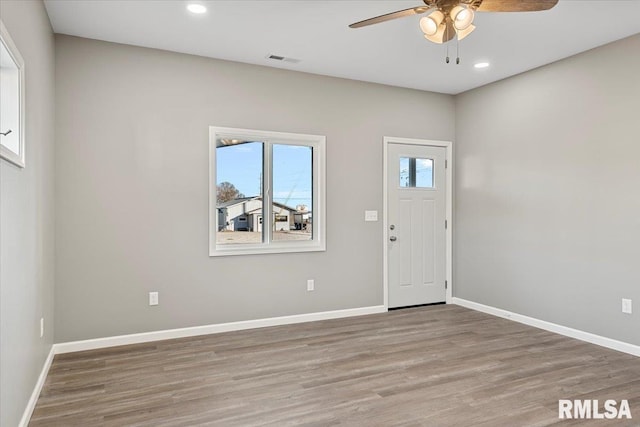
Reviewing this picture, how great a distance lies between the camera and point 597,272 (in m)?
3.89

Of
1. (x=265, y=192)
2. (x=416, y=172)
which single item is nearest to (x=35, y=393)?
(x=265, y=192)

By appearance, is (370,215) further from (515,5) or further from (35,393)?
(35,393)

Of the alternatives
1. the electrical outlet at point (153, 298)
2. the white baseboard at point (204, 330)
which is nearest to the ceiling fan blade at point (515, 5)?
the white baseboard at point (204, 330)

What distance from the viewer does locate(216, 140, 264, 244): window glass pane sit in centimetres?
436

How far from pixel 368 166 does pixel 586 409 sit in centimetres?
317

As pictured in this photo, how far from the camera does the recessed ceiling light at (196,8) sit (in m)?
3.11

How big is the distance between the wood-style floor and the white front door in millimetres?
1046

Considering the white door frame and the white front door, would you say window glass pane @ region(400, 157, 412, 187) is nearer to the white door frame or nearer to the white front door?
the white front door

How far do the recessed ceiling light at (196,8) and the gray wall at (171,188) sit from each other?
955mm

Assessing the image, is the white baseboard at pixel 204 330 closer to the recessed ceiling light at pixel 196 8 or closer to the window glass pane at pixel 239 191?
the window glass pane at pixel 239 191

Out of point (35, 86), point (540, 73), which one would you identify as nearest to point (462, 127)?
point (540, 73)

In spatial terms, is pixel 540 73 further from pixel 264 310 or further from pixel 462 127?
pixel 264 310

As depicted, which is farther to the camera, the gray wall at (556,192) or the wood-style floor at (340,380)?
the gray wall at (556,192)

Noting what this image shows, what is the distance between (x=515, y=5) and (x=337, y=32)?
1.57 meters
